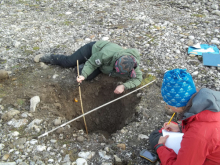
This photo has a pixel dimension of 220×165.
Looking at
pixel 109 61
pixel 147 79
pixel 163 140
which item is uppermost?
pixel 109 61

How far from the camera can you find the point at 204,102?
1.86m

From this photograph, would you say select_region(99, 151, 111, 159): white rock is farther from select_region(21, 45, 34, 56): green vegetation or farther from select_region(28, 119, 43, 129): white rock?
select_region(21, 45, 34, 56): green vegetation

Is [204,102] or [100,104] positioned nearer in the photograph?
[204,102]

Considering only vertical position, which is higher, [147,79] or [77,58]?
[77,58]

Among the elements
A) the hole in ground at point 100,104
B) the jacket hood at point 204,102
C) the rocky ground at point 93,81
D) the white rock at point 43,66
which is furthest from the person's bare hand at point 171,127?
the white rock at point 43,66

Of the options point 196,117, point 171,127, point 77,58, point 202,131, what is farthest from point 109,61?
point 202,131

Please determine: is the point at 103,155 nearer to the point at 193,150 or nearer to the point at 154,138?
the point at 154,138

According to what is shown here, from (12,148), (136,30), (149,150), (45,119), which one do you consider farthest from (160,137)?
(136,30)

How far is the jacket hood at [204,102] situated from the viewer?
1.84 m

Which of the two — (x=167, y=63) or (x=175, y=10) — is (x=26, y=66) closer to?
(x=167, y=63)

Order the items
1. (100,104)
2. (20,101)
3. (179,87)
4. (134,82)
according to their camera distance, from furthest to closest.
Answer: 1. (100,104)
2. (134,82)
3. (20,101)
4. (179,87)

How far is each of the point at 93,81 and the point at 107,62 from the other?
0.66 metres

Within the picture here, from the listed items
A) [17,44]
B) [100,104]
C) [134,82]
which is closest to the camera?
[134,82]

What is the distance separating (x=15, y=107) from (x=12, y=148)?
90cm
